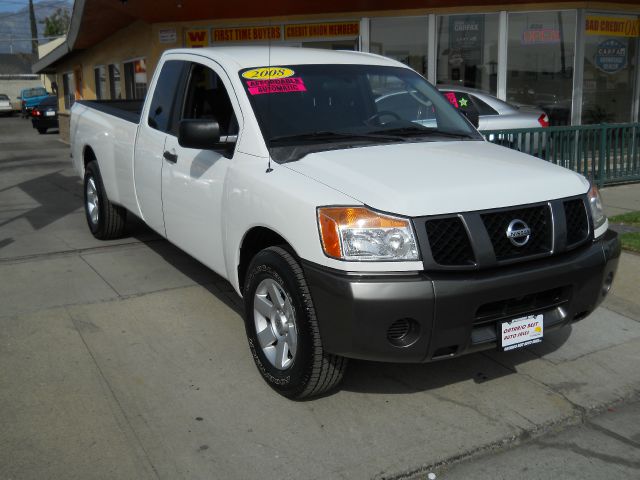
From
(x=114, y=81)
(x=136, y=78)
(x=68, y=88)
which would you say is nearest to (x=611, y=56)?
(x=136, y=78)

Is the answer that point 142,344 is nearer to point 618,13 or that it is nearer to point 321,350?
point 321,350

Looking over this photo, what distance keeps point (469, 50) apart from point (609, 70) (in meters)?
3.04

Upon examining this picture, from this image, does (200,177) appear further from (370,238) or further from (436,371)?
(436,371)

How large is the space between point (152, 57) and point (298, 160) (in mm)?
13960

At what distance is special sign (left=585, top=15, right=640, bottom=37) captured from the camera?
1400 centimetres

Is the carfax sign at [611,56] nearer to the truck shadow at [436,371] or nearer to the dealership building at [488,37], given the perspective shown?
the dealership building at [488,37]

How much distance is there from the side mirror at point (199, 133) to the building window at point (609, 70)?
11926mm

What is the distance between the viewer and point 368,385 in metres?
4.14

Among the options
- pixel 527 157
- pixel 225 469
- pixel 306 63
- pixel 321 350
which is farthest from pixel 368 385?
pixel 306 63

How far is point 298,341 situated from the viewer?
361cm

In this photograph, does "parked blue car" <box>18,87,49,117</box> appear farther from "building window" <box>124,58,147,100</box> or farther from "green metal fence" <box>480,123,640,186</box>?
"green metal fence" <box>480,123,640,186</box>

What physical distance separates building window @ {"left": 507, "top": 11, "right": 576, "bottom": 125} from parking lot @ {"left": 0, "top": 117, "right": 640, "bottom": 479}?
9.08m

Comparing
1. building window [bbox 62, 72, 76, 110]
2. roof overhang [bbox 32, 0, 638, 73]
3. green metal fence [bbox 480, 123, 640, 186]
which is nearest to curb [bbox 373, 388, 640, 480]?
green metal fence [bbox 480, 123, 640, 186]

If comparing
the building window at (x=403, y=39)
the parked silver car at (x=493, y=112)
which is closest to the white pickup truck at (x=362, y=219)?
the parked silver car at (x=493, y=112)
